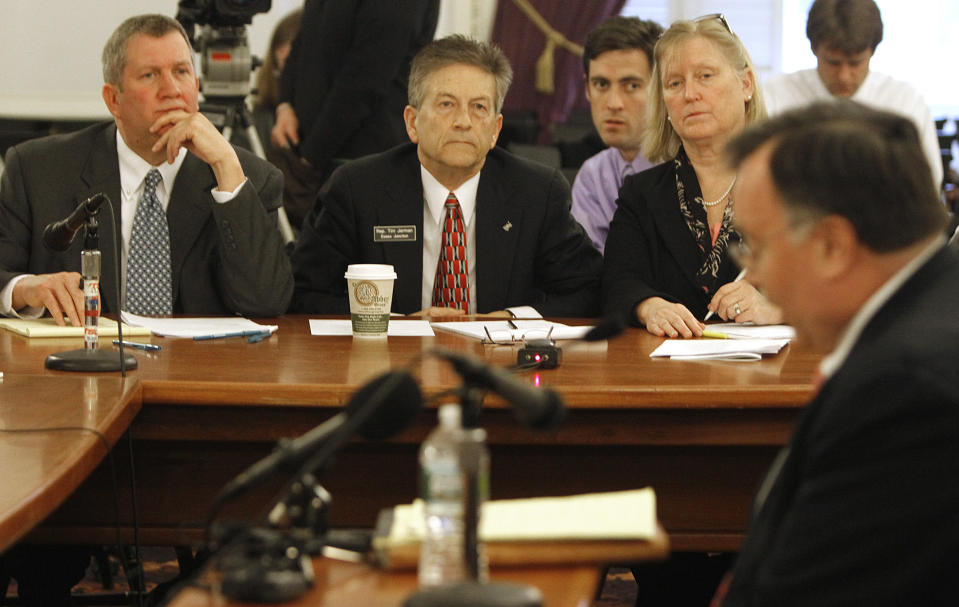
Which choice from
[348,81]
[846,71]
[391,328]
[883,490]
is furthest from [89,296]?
[846,71]

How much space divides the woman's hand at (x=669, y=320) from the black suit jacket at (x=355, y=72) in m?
1.62

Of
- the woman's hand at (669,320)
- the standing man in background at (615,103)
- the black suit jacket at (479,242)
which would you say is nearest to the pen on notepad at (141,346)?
the black suit jacket at (479,242)

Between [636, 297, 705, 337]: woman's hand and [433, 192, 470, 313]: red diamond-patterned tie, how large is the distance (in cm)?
55

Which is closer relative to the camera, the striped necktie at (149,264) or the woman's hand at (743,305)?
the woman's hand at (743,305)

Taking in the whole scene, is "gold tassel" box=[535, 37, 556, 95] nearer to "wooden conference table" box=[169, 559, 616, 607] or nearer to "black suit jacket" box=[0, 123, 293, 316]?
"black suit jacket" box=[0, 123, 293, 316]

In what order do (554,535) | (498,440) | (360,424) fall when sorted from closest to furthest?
(360,424)
(554,535)
(498,440)

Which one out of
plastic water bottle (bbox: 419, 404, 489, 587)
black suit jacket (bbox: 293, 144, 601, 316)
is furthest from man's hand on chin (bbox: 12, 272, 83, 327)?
plastic water bottle (bbox: 419, 404, 489, 587)

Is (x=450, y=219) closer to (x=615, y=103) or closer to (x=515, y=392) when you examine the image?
(x=615, y=103)

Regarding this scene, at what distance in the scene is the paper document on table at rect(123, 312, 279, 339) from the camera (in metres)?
2.28

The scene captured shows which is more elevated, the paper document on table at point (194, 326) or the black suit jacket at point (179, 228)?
the black suit jacket at point (179, 228)

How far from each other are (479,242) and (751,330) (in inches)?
30.7

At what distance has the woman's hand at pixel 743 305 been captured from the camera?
8.27ft

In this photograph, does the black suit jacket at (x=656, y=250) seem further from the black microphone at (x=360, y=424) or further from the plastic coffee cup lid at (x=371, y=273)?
the black microphone at (x=360, y=424)

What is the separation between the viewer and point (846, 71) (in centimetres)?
407
